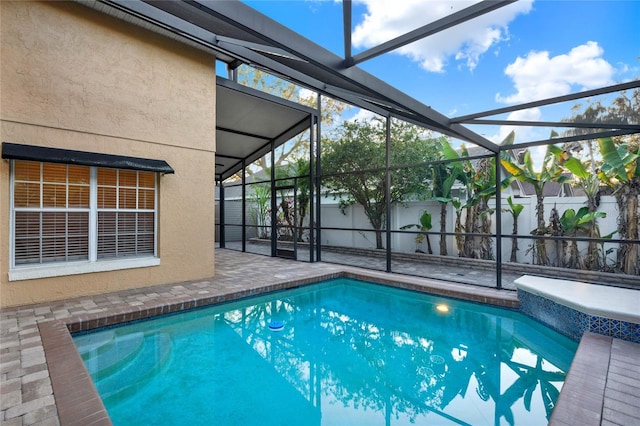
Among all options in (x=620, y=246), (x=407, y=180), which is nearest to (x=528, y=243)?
(x=620, y=246)

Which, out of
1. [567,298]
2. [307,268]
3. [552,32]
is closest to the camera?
[567,298]

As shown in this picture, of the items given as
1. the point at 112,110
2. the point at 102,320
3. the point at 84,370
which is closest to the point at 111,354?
the point at 102,320

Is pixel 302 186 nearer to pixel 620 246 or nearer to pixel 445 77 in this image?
pixel 445 77

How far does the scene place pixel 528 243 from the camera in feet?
28.0

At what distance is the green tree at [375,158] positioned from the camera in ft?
33.8

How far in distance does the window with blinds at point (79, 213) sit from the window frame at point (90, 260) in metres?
0.02

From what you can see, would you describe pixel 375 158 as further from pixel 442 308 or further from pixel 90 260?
pixel 90 260

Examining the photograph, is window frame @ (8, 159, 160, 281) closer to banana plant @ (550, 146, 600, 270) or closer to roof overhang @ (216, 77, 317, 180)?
roof overhang @ (216, 77, 317, 180)

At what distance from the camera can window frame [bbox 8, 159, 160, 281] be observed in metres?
4.81

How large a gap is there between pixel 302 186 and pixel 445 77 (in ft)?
20.4

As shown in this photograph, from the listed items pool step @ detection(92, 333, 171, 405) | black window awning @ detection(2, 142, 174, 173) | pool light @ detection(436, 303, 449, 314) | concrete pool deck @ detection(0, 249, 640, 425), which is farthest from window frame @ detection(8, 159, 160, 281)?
pool light @ detection(436, 303, 449, 314)

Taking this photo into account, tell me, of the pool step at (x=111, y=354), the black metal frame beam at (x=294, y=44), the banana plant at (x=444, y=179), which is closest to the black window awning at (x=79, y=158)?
the pool step at (x=111, y=354)

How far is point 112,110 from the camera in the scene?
5.64 metres

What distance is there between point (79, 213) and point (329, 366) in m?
4.79
